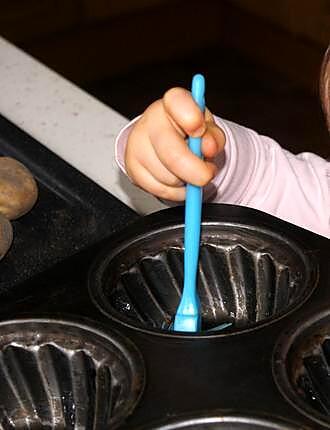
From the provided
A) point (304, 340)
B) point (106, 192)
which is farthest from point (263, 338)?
point (106, 192)

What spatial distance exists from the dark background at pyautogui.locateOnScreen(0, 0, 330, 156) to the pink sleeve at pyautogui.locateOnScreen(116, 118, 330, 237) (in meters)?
1.43

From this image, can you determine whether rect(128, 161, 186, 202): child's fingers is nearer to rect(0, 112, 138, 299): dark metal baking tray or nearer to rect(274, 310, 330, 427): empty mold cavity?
rect(0, 112, 138, 299): dark metal baking tray

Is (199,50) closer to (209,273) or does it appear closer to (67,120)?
(67,120)

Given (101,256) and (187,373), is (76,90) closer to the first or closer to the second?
(101,256)

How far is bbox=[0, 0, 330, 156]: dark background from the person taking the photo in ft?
8.79

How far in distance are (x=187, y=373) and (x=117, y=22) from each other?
2.36 metres

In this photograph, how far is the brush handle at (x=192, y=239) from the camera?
759 millimetres

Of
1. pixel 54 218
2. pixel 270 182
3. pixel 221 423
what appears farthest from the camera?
pixel 270 182

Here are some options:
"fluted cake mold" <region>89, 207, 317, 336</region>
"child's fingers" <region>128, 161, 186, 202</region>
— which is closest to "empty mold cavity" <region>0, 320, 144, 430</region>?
"fluted cake mold" <region>89, 207, 317, 336</region>

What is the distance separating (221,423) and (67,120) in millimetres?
572

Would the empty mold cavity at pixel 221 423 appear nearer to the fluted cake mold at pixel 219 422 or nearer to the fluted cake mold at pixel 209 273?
the fluted cake mold at pixel 219 422

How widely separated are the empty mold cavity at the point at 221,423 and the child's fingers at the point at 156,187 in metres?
0.29

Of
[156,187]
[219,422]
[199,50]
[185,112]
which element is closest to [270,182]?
[156,187]

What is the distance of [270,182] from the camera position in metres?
1.06
